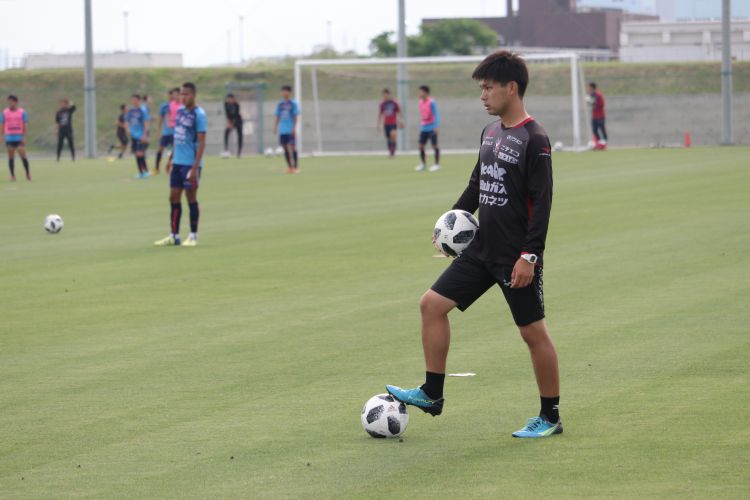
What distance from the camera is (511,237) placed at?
22.7ft

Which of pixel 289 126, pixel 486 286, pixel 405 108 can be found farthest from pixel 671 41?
pixel 486 286

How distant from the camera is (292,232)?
1897 centimetres

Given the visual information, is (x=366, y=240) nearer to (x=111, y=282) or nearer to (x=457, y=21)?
(x=111, y=282)

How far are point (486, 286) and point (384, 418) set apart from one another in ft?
2.99

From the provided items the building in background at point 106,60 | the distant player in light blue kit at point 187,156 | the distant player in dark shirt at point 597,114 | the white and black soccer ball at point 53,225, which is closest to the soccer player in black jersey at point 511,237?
the distant player in light blue kit at point 187,156

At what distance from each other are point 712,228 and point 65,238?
366 inches

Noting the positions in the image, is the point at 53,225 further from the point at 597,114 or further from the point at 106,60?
the point at 106,60

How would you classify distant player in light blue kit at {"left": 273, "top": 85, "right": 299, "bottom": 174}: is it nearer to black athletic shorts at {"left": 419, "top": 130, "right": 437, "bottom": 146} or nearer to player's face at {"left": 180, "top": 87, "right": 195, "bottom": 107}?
black athletic shorts at {"left": 419, "top": 130, "right": 437, "bottom": 146}

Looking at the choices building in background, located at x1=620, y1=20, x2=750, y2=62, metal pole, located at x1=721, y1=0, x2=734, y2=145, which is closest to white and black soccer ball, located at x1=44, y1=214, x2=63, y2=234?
metal pole, located at x1=721, y1=0, x2=734, y2=145

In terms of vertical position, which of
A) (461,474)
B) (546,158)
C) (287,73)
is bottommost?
(461,474)

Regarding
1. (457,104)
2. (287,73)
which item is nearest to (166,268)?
(457,104)

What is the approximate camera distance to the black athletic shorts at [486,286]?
686cm

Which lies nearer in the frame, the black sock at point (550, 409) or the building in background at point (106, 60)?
the black sock at point (550, 409)

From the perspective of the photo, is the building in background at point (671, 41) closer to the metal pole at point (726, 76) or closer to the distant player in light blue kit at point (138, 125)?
the metal pole at point (726, 76)
